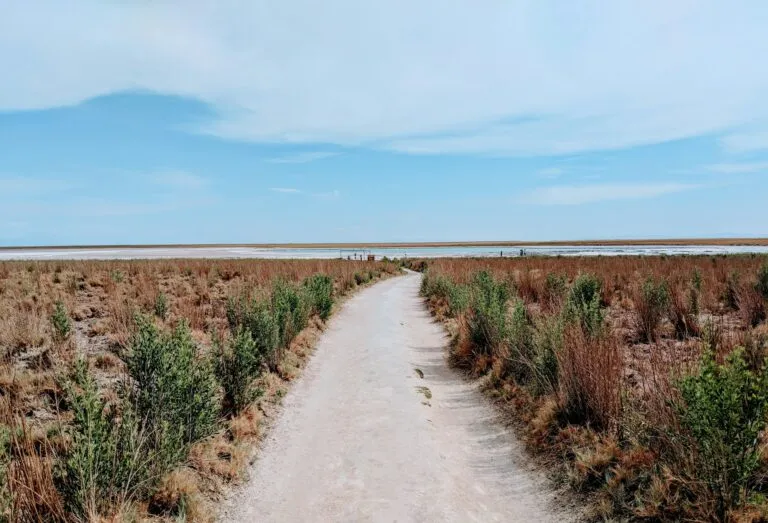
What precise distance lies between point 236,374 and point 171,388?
1689mm

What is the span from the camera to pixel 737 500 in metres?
3.34

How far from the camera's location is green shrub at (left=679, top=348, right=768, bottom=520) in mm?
3302

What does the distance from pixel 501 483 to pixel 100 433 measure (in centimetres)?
373

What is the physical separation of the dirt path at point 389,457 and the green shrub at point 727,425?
125 centimetres

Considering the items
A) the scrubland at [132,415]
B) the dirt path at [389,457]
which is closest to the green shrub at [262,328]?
the scrubland at [132,415]

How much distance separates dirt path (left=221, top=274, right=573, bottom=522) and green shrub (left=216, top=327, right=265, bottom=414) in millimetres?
601

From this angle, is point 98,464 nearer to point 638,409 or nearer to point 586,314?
point 638,409

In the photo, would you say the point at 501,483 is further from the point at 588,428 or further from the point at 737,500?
the point at 737,500

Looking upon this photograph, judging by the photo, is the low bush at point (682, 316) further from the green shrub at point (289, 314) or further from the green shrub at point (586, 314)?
the green shrub at point (289, 314)

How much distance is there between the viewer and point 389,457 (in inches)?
201

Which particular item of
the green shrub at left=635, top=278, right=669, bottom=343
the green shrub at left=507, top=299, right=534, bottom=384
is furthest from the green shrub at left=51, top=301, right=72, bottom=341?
the green shrub at left=635, top=278, right=669, bottom=343

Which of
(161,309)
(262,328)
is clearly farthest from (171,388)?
(161,309)

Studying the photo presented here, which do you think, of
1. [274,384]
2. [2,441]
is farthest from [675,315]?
[2,441]

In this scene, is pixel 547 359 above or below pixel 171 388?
below
